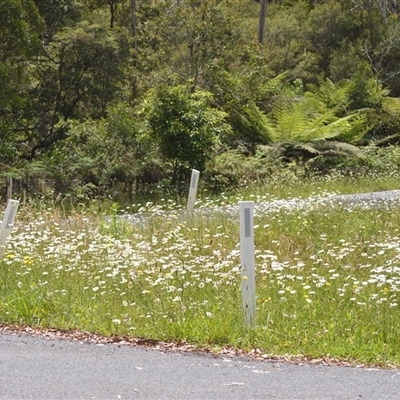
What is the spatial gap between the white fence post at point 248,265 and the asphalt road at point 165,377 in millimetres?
658

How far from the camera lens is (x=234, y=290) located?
7324mm

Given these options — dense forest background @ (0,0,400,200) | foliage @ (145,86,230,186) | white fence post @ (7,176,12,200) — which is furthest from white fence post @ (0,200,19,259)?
foliage @ (145,86,230,186)

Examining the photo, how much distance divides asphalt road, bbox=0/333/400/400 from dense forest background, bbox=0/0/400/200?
10.8 meters

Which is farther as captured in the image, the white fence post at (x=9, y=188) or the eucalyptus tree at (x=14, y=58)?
the eucalyptus tree at (x=14, y=58)

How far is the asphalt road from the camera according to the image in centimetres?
497

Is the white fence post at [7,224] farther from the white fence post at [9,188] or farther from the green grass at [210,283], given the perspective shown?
the white fence post at [9,188]

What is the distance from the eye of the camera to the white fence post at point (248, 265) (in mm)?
6391

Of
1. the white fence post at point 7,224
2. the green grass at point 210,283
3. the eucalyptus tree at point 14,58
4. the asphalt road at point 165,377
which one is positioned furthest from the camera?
the eucalyptus tree at point 14,58

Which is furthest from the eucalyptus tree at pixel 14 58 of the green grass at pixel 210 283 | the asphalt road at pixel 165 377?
the asphalt road at pixel 165 377

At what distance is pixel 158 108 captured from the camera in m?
17.9

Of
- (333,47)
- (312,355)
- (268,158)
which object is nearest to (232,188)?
(268,158)

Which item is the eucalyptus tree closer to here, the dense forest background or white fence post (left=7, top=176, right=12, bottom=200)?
the dense forest background

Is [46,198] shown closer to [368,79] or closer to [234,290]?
[234,290]

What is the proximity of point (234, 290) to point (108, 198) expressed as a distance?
10012 millimetres
